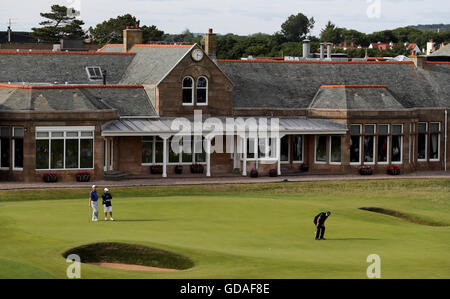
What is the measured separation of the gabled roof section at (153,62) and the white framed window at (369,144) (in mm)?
11816

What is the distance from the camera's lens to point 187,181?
5256 centimetres

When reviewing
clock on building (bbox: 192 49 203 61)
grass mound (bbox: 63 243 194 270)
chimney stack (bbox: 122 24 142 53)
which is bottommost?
grass mound (bbox: 63 243 194 270)

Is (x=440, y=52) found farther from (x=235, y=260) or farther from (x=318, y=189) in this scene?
(x=235, y=260)

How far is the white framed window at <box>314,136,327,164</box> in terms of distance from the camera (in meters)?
58.2

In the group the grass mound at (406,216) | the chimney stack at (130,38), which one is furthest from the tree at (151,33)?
the grass mound at (406,216)

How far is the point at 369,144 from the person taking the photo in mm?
57875

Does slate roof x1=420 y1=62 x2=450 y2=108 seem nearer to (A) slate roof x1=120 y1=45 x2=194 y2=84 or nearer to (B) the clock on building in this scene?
(B) the clock on building

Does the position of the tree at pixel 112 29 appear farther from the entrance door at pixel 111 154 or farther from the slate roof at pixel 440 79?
the entrance door at pixel 111 154

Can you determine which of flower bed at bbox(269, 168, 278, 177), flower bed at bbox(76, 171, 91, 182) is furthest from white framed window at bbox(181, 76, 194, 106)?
flower bed at bbox(76, 171, 91, 182)

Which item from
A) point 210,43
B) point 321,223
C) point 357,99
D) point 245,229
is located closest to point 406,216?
point 321,223

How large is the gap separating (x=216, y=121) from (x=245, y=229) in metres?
20.3

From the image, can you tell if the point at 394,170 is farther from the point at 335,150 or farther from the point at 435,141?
the point at 435,141

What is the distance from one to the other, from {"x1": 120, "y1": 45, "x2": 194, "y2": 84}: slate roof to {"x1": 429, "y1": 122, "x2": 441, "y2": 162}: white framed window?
17.0 metres
